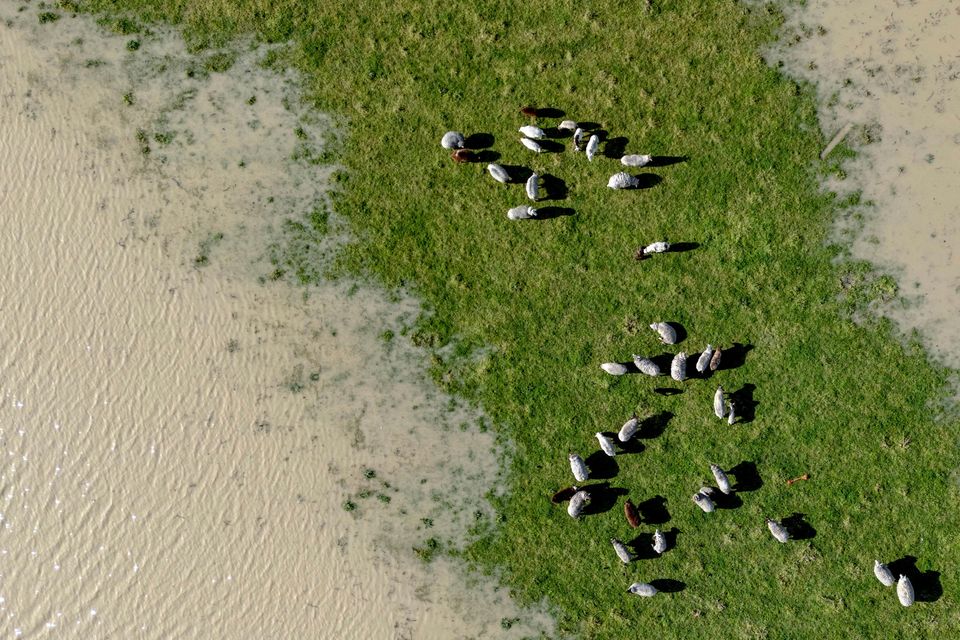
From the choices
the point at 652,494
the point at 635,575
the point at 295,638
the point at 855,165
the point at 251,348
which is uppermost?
the point at 855,165

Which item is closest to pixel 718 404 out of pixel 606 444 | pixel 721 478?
pixel 721 478

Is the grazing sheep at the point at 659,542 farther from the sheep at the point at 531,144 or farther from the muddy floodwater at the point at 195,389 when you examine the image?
the sheep at the point at 531,144

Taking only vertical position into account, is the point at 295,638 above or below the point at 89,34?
below

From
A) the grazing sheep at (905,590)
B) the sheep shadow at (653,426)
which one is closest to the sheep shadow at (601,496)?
the sheep shadow at (653,426)

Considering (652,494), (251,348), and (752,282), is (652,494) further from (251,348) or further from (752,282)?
(251,348)

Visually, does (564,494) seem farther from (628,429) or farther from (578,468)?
(628,429)

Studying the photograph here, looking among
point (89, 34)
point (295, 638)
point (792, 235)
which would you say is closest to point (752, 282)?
point (792, 235)
